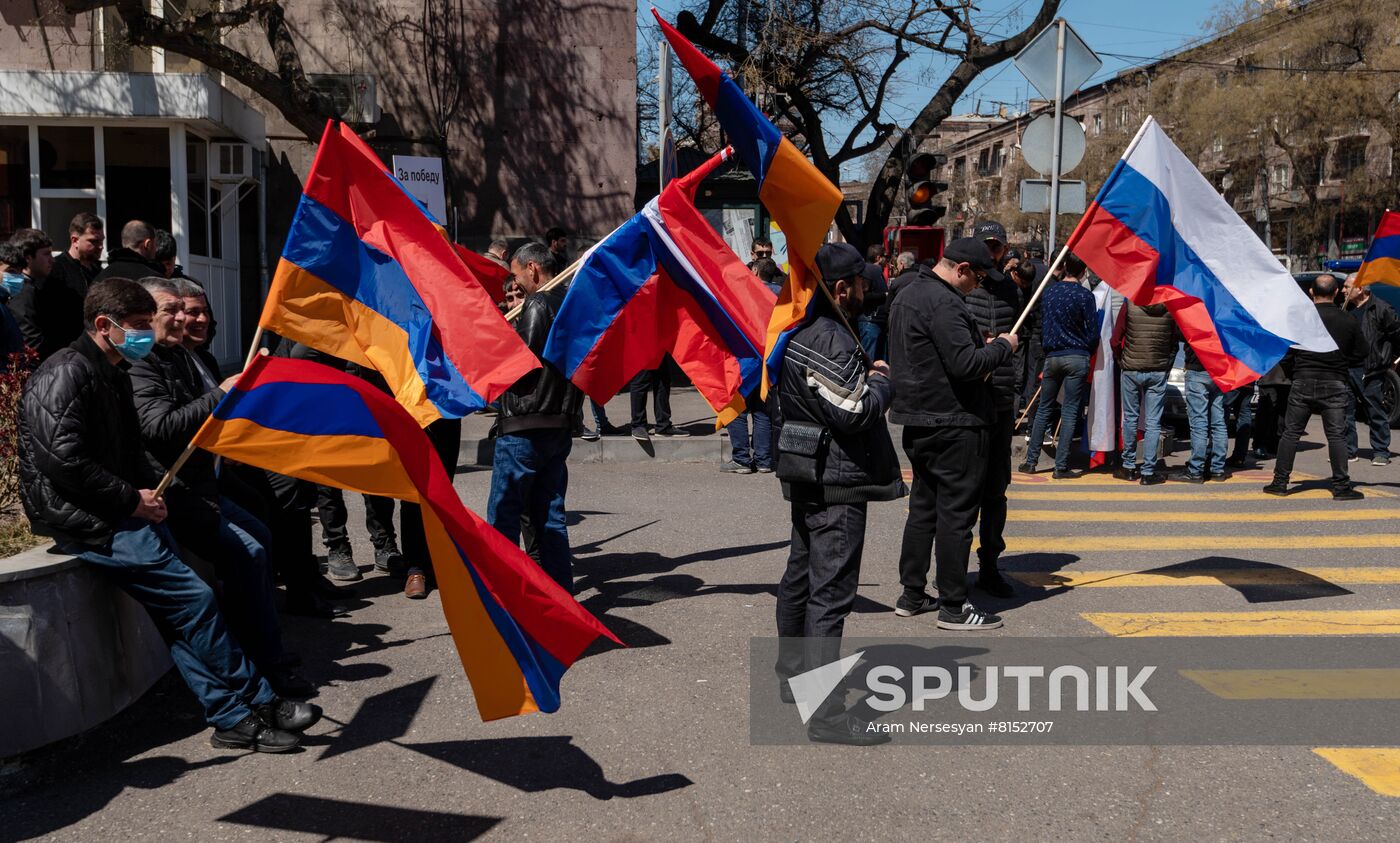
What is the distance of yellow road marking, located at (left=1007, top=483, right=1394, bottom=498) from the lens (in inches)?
416

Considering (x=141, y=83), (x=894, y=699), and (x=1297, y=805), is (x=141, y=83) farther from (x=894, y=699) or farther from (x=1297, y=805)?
(x=1297, y=805)

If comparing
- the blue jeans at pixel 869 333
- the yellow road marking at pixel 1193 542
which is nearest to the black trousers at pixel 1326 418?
the yellow road marking at pixel 1193 542

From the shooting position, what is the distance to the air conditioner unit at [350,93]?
57.3ft

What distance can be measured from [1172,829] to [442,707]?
9.74ft

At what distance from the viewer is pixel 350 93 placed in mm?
17609

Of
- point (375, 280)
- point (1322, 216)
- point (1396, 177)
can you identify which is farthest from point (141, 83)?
point (1322, 216)

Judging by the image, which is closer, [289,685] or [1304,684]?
[289,685]

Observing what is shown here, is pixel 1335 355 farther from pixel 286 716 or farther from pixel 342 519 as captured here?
pixel 286 716

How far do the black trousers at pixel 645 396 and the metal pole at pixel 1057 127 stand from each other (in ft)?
13.4

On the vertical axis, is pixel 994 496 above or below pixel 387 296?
below

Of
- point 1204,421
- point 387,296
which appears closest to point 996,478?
point 387,296

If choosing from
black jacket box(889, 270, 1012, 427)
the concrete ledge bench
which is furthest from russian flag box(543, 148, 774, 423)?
the concrete ledge bench

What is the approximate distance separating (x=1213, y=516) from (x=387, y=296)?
7067mm

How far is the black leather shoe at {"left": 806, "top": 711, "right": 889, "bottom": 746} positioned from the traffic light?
374 inches
